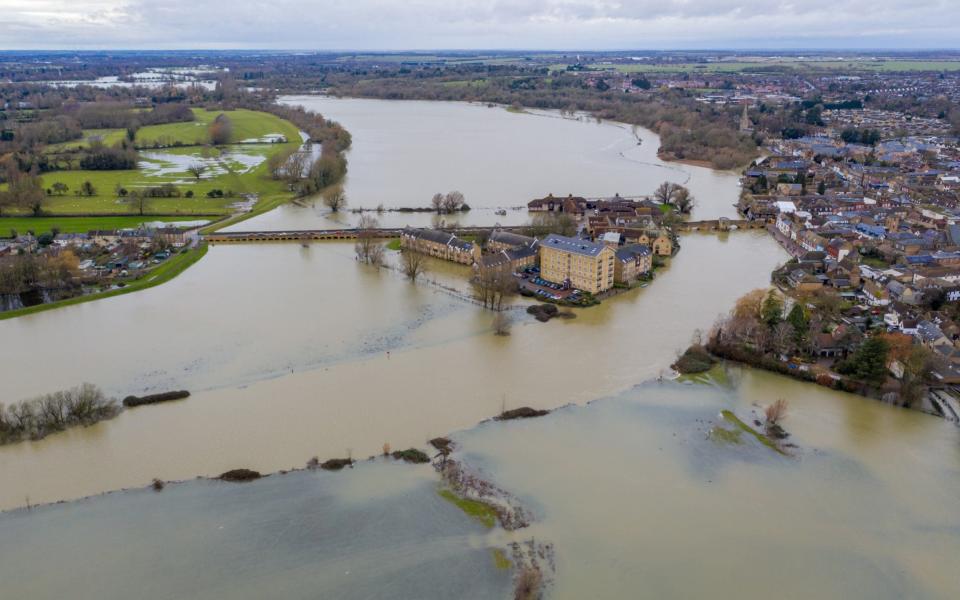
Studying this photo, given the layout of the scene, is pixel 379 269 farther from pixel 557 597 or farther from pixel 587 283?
pixel 557 597

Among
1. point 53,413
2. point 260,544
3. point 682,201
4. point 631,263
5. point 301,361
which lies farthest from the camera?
point 682,201

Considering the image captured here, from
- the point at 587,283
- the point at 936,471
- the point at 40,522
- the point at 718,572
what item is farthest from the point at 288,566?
the point at 587,283

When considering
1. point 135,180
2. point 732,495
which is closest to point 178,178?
point 135,180

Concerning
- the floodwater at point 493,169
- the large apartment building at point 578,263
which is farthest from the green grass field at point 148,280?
the large apartment building at point 578,263

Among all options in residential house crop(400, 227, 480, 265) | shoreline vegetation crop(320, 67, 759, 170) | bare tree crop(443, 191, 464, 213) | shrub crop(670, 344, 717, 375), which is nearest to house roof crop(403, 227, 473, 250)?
residential house crop(400, 227, 480, 265)

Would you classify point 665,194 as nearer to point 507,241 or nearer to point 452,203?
point 452,203

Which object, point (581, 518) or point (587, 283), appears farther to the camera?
point (587, 283)

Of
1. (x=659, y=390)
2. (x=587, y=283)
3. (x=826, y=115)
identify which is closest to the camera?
(x=659, y=390)
